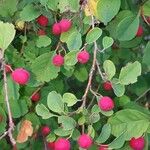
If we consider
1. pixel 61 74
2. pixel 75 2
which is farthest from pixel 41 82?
pixel 75 2

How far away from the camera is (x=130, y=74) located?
1.12 m

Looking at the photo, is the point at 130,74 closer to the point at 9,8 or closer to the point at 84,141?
the point at 84,141

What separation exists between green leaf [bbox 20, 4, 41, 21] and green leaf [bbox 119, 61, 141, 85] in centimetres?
33

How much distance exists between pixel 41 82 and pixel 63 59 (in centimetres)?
14

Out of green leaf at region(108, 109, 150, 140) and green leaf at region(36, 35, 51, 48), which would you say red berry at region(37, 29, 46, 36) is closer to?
green leaf at region(36, 35, 51, 48)

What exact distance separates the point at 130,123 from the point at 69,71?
22cm

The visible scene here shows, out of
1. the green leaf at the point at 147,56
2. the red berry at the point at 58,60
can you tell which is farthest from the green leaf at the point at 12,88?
the green leaf at the point at 147,56

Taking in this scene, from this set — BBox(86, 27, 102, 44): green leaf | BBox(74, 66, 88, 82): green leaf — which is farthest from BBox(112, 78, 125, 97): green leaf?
BBox(74, 66, 88, 82): green leaf

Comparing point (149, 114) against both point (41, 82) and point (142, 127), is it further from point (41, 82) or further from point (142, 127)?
point (41, 82)

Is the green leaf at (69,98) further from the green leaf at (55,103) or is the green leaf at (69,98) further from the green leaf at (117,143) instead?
the green leaf at (117,143)

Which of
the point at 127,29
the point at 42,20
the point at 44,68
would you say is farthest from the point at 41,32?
the point at 127,29

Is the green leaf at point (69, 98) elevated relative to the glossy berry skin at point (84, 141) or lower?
elevated

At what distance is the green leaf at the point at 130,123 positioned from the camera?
1279 millimetres

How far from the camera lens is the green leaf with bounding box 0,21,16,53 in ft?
3.67
